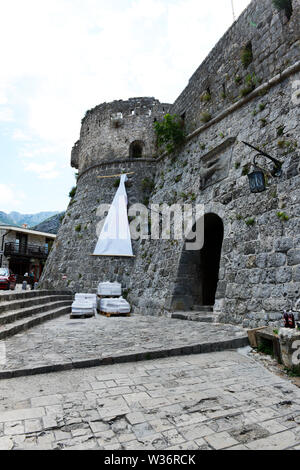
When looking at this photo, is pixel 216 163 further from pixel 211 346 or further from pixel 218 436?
pixel 218 436

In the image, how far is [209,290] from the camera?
912 cm

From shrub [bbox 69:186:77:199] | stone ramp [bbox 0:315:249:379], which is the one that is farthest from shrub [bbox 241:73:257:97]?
shrub [bbox 69:186:77:199]

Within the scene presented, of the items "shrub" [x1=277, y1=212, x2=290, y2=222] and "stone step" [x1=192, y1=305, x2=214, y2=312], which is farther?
"stone step" [x1=192, y1=305, x2=214, y2=312]

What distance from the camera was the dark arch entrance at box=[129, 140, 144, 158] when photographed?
13367 mm

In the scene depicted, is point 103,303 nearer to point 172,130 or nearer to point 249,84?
point 172,130

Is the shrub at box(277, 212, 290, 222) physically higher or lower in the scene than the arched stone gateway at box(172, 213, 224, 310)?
higher

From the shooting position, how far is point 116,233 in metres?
11.3

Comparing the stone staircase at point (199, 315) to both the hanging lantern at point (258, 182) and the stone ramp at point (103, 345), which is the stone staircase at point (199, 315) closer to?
the stone ramp at point (103, 345)

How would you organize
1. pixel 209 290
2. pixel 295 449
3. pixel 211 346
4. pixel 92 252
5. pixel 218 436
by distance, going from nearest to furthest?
pixel 295 449 → pixel 218 436 → pixel 211 346 → pixel 209 290 → pixel 92 252

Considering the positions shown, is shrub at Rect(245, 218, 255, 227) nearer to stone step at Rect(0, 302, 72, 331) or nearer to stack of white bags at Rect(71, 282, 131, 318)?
stack of white bags at Rect(71, 282, 131, 318)

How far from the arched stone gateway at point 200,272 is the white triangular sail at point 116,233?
3140 mm

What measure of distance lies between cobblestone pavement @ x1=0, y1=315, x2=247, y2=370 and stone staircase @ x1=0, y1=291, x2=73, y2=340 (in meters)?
0.19

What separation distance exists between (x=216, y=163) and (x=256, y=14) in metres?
3.88
